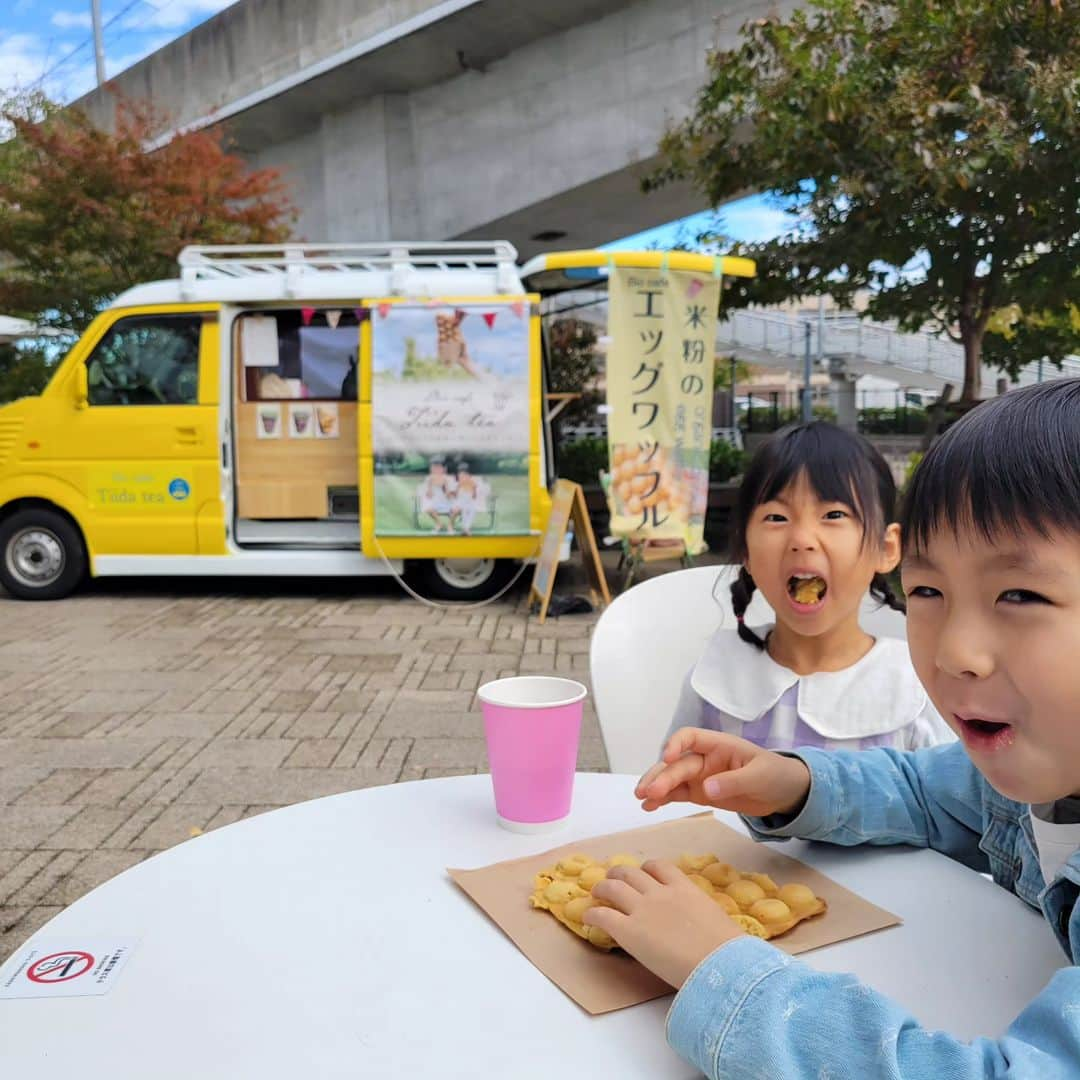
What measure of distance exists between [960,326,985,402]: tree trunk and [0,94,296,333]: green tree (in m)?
7.15

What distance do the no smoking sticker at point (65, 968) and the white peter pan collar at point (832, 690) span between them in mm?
1070

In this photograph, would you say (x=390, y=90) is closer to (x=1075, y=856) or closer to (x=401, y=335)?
(x=401, y=335)

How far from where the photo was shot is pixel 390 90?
11570 millimetres

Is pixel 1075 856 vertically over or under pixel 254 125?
under

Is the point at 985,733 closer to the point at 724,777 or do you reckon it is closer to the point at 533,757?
the point at 724,777

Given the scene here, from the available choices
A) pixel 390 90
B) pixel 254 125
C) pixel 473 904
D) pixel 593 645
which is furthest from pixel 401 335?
pixel 254 125

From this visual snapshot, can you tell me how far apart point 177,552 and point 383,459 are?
153 cm

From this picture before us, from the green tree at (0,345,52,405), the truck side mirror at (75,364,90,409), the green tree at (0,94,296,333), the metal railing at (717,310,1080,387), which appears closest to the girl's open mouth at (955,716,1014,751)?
the truck side mirror at (75,364,90,409)

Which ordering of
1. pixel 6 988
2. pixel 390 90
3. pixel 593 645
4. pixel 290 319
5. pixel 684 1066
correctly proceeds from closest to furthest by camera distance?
pixel 684 1066 < pixel 6 988 < pixel 593 645 < pixel 290 319 < pixel 390 90

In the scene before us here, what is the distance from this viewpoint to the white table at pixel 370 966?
80 centimetres

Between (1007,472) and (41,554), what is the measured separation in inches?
273

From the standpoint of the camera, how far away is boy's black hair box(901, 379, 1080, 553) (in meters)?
0.76

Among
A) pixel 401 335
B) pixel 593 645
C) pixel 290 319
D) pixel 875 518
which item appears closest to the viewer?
pixel 875 518

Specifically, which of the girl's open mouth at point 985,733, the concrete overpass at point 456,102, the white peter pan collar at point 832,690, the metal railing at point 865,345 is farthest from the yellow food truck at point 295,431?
the metal railing at point 865,345
